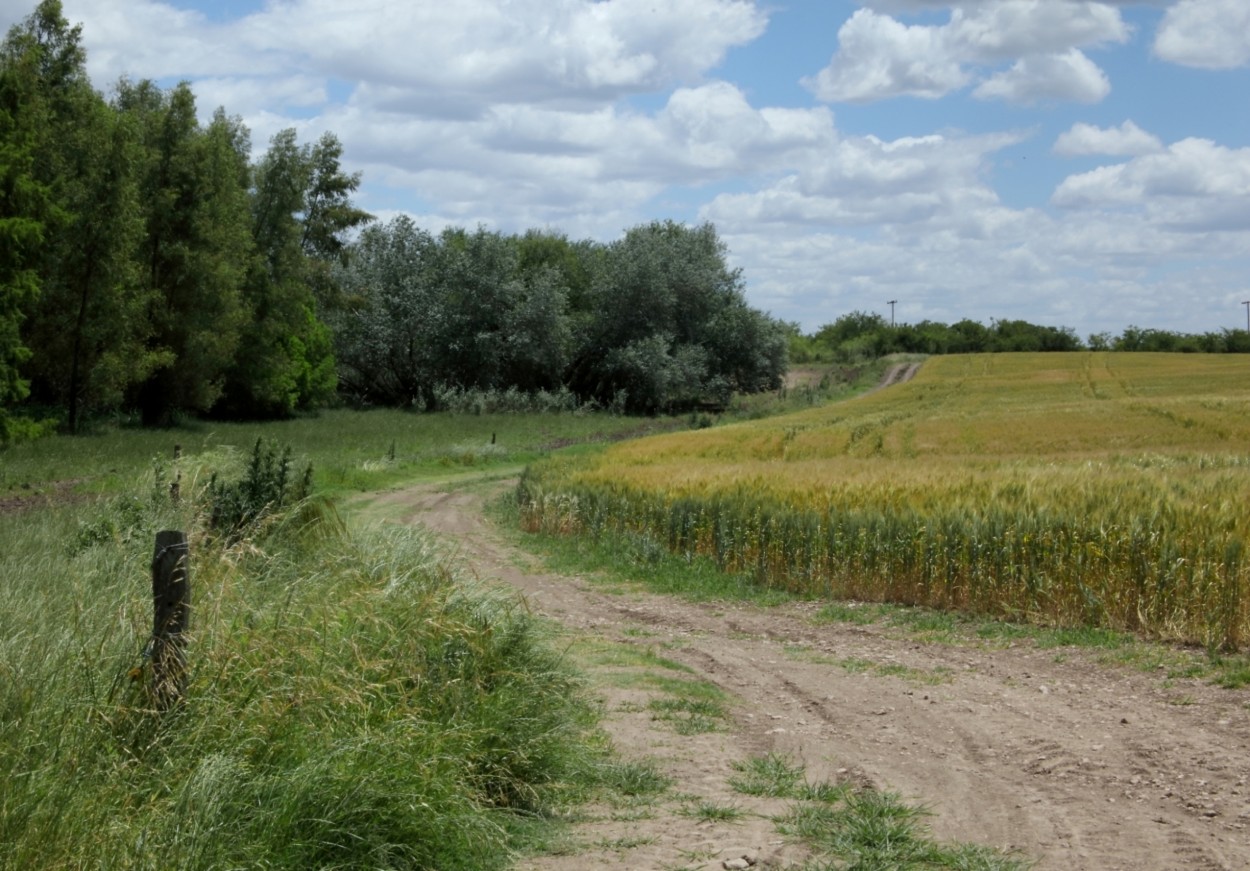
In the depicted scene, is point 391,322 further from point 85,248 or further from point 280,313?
point 85,248

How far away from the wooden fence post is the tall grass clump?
96 millimetres

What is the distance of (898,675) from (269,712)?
6.96 metres

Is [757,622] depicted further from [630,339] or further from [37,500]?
[630,339]

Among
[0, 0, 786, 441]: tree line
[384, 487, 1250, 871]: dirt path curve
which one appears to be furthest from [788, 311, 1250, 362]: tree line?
[384, 487, 1250, 871]: dirt path curve

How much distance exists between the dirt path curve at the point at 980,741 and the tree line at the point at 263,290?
94.9ft

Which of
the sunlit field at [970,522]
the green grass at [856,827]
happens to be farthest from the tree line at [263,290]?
the green grass at [856,827]

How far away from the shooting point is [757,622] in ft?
47.7

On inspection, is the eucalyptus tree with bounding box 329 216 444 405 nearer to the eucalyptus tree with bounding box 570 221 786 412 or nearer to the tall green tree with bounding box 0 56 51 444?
the eucalyptus tree with bounding box 570 221 786 412

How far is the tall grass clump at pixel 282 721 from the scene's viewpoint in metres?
5.27

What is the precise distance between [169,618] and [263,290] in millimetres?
54129

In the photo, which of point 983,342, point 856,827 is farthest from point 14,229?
point 983,342

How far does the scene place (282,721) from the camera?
6.19 metres

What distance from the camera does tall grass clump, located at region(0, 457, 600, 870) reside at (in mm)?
5270

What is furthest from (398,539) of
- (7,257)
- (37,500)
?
(7,257)
